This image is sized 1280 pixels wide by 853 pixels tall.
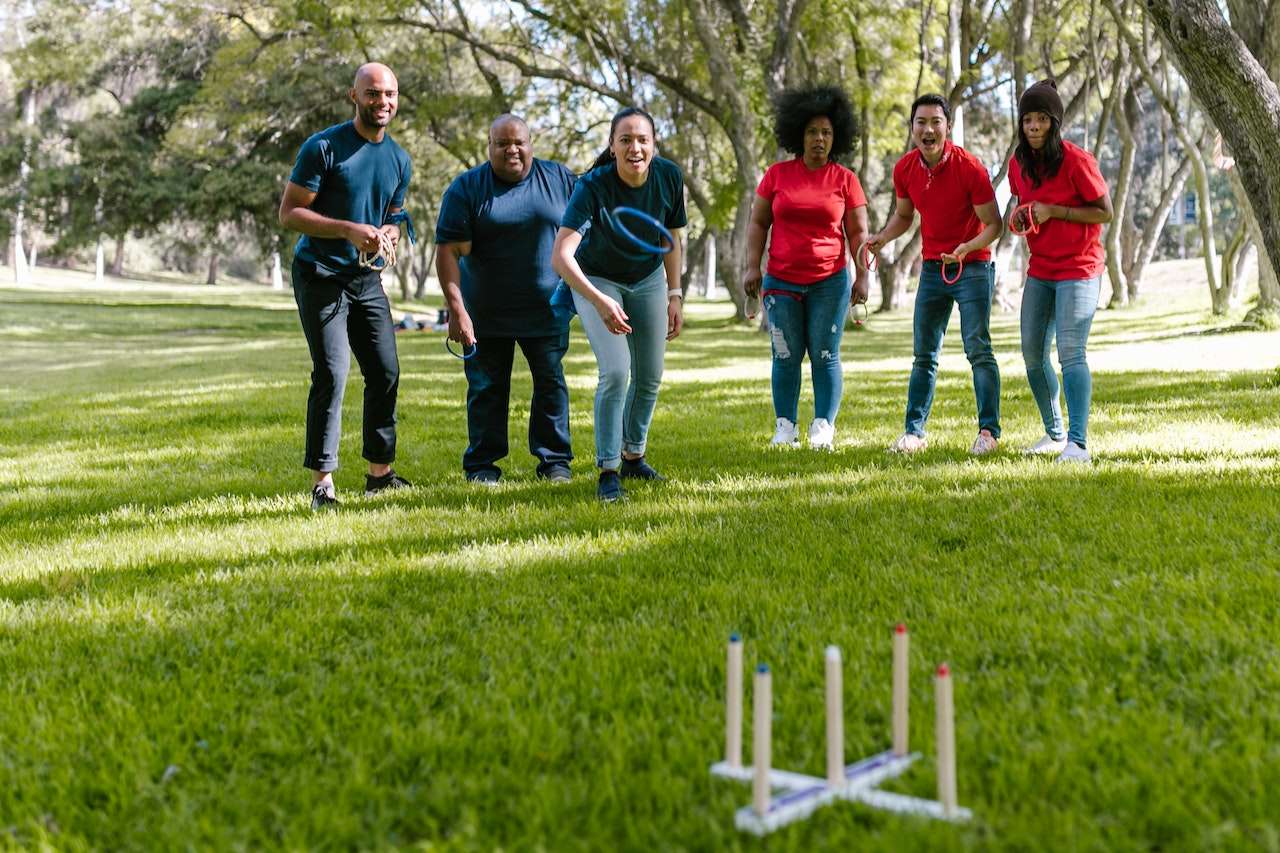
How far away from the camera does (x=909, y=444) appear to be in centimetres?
772

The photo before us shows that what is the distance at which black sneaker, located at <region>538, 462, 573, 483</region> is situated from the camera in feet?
23.6

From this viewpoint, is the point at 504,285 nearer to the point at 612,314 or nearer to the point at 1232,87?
the point at 612,314

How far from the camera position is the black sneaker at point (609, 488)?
628cm

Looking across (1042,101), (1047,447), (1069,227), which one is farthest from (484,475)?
(1042,101)

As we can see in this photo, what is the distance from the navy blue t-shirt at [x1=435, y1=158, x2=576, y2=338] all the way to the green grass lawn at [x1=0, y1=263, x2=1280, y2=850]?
1049 mm

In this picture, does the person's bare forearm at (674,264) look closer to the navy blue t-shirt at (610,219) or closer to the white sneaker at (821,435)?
the navy blue t-shirt at (610,219)

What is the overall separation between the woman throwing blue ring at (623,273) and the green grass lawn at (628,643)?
44 cm

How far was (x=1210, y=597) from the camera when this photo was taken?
4.00m

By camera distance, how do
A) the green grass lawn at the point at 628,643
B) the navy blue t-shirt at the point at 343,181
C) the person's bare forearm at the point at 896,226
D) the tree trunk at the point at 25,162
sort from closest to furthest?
the green grass lawn at the point at 628,643
the navy blue t-shirt at the point at 343,181
the person's bare forearm at the point at 896,226
the tree trunk at the point at 25,162

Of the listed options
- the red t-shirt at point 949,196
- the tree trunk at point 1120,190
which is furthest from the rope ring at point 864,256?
the tree trunk at point 1120,190

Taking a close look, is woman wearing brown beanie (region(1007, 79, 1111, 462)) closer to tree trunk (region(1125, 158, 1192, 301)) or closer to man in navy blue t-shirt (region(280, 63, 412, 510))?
man in navy blue t-shirt (region(280, 63, 412, 510))

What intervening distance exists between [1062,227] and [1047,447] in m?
1.32

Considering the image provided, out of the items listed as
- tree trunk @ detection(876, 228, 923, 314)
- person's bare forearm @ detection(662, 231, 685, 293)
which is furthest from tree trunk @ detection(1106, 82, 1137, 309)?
person's bare forearm @ detection(662, 231, 685, 293)

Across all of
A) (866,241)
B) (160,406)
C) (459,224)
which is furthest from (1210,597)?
(160,406)
